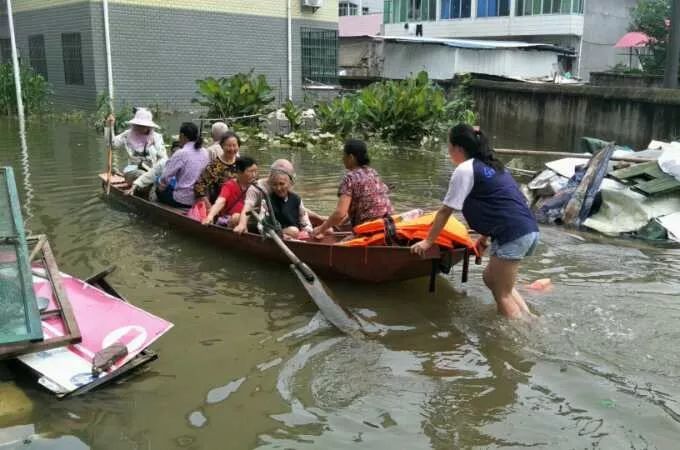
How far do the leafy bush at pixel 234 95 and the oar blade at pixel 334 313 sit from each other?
478 inches

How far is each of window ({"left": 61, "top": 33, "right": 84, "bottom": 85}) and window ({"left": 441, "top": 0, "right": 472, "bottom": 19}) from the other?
23188 millimetres

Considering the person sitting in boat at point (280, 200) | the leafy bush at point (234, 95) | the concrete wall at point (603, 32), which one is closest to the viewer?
the person sitting in boat at point (280, 200)

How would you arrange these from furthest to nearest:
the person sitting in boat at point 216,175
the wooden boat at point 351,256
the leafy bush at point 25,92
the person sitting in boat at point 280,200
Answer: the leafy bush at point 25,92, the person sitting in boat at point 216,175, the person sitting in boat at point 280,200, the wooden boat at point 351,256

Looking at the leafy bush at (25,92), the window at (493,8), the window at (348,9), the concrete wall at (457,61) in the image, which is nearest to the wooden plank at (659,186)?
the leafy bush at (25,92)

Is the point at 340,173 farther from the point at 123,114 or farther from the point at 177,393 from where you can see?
the point at 177,393

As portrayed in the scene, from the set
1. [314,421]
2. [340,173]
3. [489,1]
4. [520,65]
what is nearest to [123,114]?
[340,173]

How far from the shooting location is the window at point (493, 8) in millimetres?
34125

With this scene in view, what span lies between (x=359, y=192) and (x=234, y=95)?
11.5m

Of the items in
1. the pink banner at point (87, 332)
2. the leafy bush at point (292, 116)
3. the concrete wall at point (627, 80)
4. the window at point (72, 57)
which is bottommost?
the pink banner at point (87, 332)

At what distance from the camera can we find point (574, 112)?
17.7 meters

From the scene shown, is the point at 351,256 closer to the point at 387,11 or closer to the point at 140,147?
the point at 140,147

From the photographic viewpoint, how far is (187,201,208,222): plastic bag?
25.1 ft

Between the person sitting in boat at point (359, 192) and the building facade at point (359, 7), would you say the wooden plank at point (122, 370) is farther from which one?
the building facade at point (359, 7)

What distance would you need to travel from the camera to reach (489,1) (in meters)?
34.8
